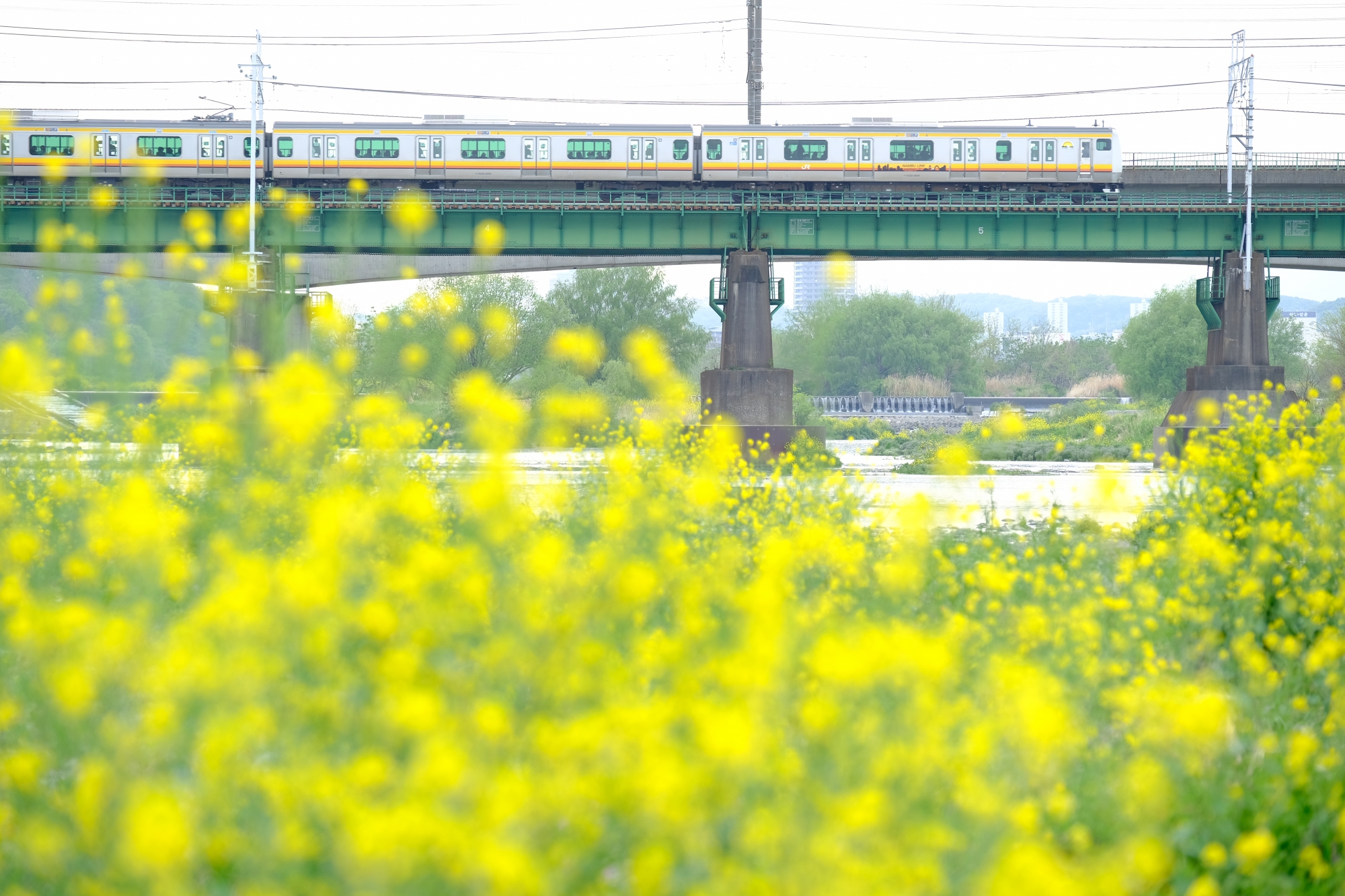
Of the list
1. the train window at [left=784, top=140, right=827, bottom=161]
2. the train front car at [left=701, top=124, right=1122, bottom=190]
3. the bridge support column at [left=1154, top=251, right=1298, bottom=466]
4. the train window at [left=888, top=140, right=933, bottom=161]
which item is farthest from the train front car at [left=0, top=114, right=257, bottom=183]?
the bridge support column at [left=1154, top=251, right=1298, bottom=466]

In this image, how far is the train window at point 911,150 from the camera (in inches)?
1415

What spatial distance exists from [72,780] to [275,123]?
35.8m

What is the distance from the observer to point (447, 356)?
4.99m

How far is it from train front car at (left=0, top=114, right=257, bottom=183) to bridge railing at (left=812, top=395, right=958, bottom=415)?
130 feet

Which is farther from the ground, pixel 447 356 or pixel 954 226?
pixel 954 226

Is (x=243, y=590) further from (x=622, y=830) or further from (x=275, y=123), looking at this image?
(x=275, y=123)

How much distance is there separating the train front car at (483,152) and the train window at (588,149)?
0.07 ft

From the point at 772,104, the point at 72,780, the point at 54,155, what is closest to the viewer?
the point at 72,780

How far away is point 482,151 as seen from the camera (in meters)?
35.9

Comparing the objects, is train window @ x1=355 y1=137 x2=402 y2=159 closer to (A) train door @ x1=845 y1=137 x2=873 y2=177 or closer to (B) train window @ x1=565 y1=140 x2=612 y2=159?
(B) train window @ x1=565 y1=140 x2=612 y2=159

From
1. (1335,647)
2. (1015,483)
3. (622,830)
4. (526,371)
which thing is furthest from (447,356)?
(526,371)

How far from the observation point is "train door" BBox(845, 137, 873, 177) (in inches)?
1417

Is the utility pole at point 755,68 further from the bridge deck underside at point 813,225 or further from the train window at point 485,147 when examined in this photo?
the train window at point 485,147

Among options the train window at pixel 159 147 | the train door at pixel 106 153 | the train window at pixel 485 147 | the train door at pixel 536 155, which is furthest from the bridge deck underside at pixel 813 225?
the train door at pixel 106 153
